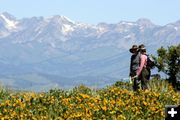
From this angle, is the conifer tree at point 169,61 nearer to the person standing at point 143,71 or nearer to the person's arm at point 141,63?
the person standing at point 143,71

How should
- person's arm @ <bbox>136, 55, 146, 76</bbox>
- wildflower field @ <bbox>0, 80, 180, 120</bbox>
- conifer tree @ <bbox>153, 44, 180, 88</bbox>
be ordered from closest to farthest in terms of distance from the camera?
wildflower field @ <bbox>0, 80, 180, 120</bbox>, person's arm @ <bbox>136, 55, 146, 76</bbox>, conifer tree @ <bbox>153, 44, 180, 88</bbox>

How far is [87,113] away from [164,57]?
1821 centimetres

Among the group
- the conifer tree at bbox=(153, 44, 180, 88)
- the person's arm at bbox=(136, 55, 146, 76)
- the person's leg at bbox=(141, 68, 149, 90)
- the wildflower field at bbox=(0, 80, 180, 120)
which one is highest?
the conifer tree at bbox=(153, 44, 180, 88)

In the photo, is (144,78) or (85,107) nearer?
(85,107)

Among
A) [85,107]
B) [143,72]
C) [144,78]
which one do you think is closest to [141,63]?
[143,72]

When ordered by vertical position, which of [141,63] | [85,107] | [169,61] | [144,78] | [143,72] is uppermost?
[169,61]

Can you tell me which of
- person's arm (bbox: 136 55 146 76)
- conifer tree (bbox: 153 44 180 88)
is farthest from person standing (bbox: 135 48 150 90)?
conifer tree (bbox: 153 44 180 88)

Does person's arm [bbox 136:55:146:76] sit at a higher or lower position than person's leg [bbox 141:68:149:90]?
higher

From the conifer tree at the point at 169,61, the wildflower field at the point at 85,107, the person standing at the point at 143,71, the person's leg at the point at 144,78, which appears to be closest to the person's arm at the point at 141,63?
the person standing at the point at 143,71

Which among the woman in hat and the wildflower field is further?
the woman in hat

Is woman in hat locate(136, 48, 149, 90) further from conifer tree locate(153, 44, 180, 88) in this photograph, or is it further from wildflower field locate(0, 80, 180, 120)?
conifer tree locate(153, 44, 180, 88)

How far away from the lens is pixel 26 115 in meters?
9.53

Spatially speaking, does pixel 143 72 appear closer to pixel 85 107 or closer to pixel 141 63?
pixel 141 63

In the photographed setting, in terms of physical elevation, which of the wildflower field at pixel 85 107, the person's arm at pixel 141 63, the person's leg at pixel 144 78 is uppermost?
the person's arm at pixel 141 63
